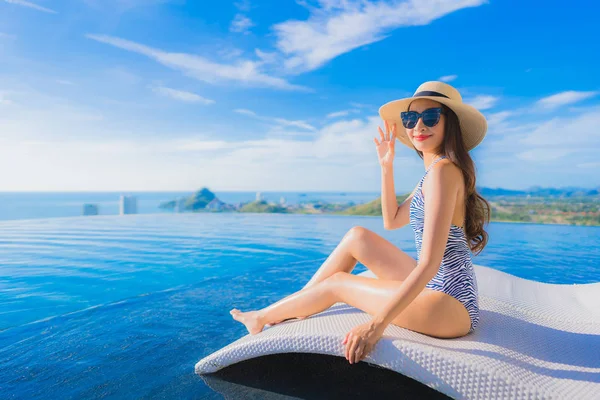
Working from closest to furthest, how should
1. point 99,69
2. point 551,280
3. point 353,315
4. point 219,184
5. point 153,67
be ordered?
point 353,315
point 551,280
point 99,69
point 153,67
point 219,184

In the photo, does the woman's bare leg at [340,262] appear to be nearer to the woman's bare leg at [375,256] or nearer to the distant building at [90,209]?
the woman's bare leg at [375,256]

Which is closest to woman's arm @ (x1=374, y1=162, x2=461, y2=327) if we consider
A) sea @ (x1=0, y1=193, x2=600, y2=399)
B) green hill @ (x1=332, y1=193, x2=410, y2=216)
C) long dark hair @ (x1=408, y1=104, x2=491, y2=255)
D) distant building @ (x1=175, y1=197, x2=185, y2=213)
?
long dark hair @ (x1=408, y1=104, x2=491, y2=255)

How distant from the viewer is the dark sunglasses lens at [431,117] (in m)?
2.40

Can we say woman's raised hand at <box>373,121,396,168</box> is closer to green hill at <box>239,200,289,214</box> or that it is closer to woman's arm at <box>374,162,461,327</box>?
woman's arm at <box>374,162,461,327</box>

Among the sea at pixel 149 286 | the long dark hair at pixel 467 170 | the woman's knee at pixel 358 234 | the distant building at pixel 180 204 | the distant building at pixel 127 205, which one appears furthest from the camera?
the distant building at pixel 180 204

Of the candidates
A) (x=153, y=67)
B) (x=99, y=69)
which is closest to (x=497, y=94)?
(x=153, y=67)

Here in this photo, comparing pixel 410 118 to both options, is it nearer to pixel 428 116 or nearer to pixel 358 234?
pixel 428 116

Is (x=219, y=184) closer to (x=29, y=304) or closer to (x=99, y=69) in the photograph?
(x=99, y=69)

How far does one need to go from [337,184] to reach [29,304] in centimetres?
1667

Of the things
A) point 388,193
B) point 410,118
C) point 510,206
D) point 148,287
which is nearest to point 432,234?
point 410,118

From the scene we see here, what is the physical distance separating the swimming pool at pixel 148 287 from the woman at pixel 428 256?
82 cm

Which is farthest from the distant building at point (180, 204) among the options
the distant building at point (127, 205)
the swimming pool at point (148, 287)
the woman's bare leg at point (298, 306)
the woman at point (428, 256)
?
the woman's bare leg at point (298, 306)

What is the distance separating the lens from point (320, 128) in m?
20.0

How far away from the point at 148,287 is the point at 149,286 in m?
0.06
